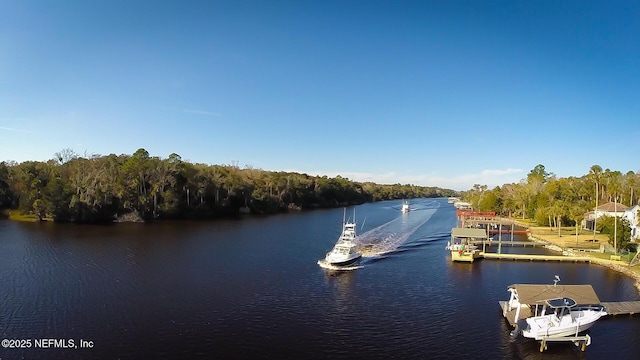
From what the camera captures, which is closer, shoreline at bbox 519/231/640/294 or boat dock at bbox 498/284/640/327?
boat dock at bbox 498/284/640/327

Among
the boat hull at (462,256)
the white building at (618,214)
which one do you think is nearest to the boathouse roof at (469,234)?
the boat hull at (462,256)

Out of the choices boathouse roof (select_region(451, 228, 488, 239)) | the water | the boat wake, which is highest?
boathouse roof (select_region(451, 228, 488, 239))

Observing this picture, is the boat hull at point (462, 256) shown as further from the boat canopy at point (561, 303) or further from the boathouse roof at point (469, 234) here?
the boat canopy at point (561, 303)

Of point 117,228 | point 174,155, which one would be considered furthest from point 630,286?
point 174,155

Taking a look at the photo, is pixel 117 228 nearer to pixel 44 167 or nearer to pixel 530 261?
pixel 44 167

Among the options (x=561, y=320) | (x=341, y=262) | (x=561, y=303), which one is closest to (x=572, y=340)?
(x=561, y=320)

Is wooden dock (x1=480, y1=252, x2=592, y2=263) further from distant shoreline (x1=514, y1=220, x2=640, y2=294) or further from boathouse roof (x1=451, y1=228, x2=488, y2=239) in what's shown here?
boathouse roof (x1=451, y1=228, x2=488, y2=239)

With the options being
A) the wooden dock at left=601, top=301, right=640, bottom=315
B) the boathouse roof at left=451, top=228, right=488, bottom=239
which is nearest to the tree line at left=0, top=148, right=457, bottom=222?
the boathouse roof at left=451, top=228, right=488, bottom=239

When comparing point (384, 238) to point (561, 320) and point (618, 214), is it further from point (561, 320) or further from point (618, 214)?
point (618, 214)
